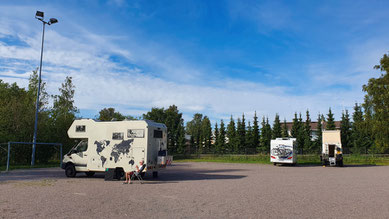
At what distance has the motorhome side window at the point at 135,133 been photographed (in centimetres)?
1455

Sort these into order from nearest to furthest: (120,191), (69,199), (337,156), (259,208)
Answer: (259,208), (69,199), (120,191), (337,156)

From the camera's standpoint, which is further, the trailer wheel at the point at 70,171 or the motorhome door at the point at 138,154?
the trailer wheel at the point at 70,171

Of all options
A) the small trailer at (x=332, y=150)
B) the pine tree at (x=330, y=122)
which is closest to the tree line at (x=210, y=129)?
the pine tree at (x=330, y=122)

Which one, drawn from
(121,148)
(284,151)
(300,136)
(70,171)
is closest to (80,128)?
(70,171)

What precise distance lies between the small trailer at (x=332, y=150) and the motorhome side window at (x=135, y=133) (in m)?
21.3

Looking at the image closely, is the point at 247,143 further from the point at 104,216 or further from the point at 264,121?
the point at 104,216

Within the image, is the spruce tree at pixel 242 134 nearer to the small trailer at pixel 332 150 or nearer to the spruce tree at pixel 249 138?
the spruce tree at pixel 249 138

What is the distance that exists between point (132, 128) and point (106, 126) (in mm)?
1519

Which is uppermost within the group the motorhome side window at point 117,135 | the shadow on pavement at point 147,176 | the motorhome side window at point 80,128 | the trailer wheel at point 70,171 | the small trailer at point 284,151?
the motorhome side window at point 80,128

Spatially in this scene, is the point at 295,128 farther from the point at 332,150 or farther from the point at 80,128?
the point at 80,128

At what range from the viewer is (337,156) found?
27.8 meters

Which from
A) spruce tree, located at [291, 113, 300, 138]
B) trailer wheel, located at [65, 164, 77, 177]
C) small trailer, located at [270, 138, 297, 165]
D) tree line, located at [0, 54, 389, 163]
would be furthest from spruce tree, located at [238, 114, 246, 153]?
trailer wheel, located at [65, 164, 77, 177]

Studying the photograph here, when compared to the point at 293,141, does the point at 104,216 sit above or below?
below

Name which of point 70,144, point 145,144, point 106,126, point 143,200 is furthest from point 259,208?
point 70,144
